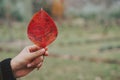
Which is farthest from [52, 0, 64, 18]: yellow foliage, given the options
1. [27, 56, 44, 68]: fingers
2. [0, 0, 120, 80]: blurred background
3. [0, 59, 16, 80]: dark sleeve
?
[27, 56, 44, 68]: fingers

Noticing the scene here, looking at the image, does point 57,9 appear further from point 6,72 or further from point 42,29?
point 42,29

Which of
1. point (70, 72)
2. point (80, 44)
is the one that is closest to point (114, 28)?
point (80, 44)

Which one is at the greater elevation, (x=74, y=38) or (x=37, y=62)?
(x=37, y=62)

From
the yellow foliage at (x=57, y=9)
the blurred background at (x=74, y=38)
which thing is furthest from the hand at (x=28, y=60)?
the yellow foliage at (x=57, y=9)

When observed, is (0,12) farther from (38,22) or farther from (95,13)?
(38,22)

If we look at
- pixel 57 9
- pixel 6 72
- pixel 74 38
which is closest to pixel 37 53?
pixel 6 72

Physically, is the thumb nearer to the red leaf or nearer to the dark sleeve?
the red leaf
